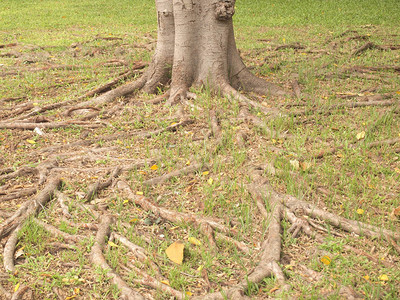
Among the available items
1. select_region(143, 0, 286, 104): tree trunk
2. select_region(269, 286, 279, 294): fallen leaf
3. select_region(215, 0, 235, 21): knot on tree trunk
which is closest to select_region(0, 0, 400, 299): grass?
select_region(269, 286, 279, 294): fallen leaf

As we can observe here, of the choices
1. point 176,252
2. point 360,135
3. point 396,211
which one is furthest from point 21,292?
point 360,135

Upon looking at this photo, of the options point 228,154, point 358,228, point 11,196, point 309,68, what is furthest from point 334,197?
point 309,68

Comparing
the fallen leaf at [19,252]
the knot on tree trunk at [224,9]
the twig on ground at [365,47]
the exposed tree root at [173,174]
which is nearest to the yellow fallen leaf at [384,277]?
the exposed tree root at [173,174]

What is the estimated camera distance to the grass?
277cm

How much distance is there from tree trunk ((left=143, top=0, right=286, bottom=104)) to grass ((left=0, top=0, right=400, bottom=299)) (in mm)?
291

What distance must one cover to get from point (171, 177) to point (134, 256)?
3.58ft

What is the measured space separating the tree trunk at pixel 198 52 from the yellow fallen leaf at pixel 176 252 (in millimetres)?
2861

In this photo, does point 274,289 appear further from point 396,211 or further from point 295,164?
point 295,164

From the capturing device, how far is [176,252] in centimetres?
291

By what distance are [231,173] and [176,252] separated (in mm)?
1251

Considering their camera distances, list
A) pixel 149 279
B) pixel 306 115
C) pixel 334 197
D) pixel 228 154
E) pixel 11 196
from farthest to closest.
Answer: pixel 306 115
pixel 228 154
pixel 11 196
pixel 334 197
pixel 149 279

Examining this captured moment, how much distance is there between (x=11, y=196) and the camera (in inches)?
145

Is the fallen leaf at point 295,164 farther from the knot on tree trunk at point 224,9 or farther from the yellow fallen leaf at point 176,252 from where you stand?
the knot on tree trunk at point 224,9

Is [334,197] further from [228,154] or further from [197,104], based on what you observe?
[197,104]
